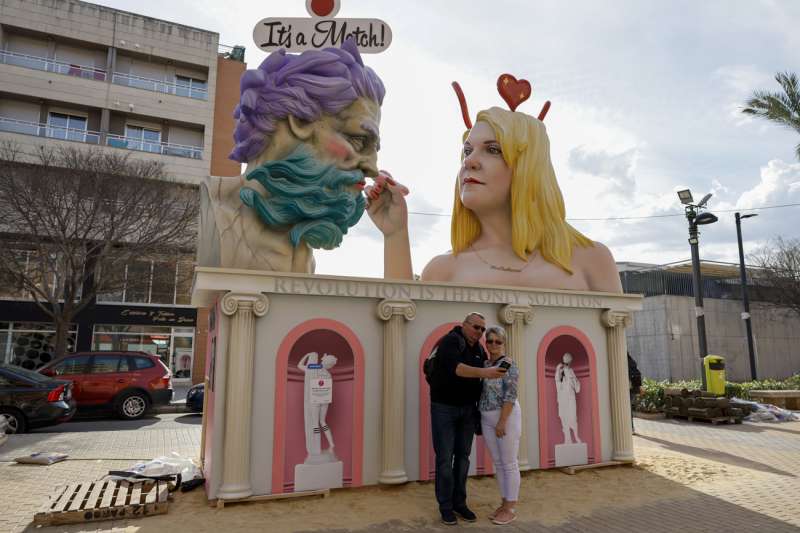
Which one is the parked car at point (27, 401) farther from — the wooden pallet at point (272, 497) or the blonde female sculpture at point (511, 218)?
the blonde female sculpture at point (511, 218)

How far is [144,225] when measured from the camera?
1805 cm

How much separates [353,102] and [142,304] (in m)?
19.5

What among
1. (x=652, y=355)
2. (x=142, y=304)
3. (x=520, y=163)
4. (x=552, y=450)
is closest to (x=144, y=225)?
(x=142, y=304)

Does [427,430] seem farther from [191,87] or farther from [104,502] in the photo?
[191,87]

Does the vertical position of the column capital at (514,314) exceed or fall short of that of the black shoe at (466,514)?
it exceeds it

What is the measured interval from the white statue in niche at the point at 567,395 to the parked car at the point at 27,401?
893 cm

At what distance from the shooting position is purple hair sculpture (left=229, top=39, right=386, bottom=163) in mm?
6492

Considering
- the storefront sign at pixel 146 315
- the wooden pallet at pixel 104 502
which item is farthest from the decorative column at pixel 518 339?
the storefront sign at pixel 146 315

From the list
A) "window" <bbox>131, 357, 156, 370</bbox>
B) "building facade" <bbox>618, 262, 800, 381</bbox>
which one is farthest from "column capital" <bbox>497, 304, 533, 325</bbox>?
"building facade" <bbox>618, 262, 800, 381</bbox>

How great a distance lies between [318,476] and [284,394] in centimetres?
86

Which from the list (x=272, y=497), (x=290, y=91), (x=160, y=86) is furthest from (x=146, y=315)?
(x=272, y=497)

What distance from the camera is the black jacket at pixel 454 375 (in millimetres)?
4586

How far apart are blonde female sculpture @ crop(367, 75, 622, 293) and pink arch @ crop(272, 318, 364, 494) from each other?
6.33 ft

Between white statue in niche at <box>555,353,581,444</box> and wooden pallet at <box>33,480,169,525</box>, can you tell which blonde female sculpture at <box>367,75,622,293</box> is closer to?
white statue in niche at <box>555,353,581,444</box>
